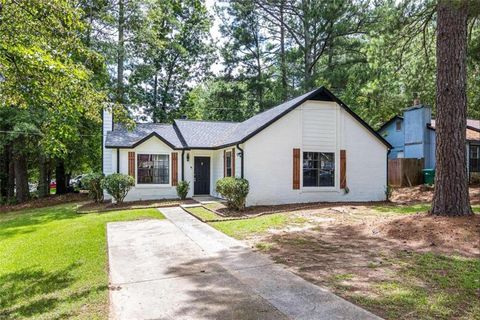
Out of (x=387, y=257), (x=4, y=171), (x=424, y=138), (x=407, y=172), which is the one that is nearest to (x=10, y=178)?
(x=4, y=171)

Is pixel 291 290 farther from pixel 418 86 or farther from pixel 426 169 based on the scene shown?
pixel 426 169

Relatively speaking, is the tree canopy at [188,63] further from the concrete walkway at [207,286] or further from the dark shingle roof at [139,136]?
the concrete walkway at [207,286]

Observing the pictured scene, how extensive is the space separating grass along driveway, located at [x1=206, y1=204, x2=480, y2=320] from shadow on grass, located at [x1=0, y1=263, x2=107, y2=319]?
136 inches

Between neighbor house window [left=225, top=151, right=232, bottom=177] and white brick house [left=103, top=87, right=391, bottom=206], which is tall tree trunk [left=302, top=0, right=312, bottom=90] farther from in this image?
neighbor house window [left=225, top=151, right=232, bottom=177]

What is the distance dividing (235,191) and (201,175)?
5.88m

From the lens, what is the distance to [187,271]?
5547mm

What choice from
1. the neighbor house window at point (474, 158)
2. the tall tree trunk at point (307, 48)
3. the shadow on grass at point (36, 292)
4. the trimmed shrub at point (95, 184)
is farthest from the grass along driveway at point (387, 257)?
the tall tree trunk at point (307, 48)

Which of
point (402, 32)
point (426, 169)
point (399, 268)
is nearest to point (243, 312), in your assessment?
point (399, 268)

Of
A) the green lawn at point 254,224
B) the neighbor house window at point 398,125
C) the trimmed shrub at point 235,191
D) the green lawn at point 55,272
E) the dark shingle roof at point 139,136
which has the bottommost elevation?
the green lawn at point 55,272

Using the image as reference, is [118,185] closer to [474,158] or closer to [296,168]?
[296,168]

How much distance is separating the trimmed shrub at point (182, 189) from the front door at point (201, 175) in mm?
1047

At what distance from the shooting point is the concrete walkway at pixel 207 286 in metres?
3.88

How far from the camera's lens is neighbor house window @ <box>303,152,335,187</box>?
13953 mm

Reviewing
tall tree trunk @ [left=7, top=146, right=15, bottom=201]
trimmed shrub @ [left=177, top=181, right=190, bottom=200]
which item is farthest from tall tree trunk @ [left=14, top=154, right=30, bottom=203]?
trimmed shrub @ [left=177, top=181, right=190, bottom=200]
